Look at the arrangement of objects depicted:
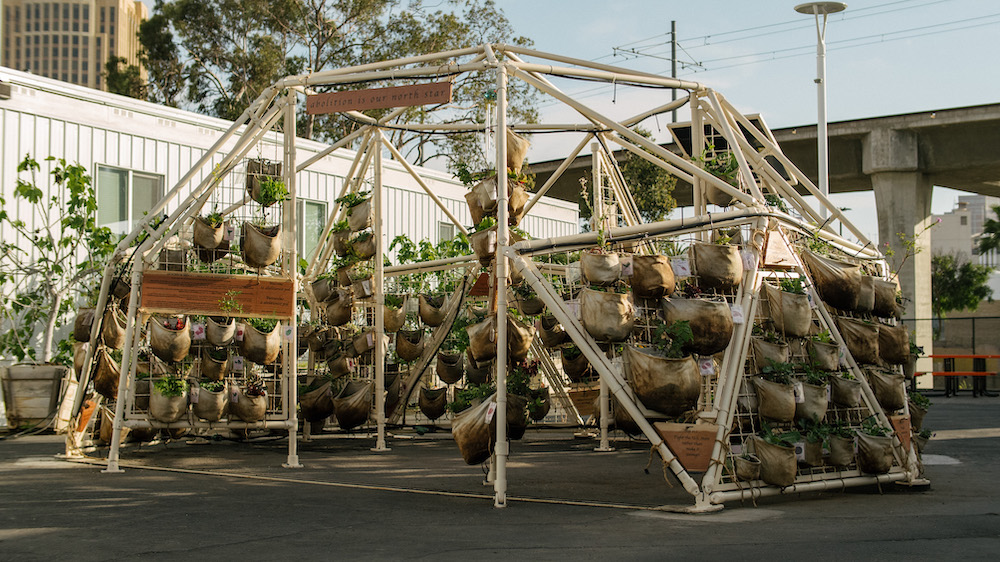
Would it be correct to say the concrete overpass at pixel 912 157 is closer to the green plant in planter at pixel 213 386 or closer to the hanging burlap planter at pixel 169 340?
the green plant in planter at pixel 213 386

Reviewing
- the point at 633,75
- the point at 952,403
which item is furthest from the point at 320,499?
the point at 952,403

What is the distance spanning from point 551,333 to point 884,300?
4.70 meters

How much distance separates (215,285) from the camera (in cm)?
1111

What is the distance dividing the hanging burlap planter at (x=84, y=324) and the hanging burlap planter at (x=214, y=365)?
73.8 inches

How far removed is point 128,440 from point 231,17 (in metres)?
29.2

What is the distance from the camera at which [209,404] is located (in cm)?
1105

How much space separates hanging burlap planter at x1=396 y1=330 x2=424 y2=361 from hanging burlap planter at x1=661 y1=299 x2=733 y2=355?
21.0 ft

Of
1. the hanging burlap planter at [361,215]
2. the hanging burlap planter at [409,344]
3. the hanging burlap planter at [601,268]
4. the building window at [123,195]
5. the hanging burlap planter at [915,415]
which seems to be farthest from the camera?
the building window at [123,195]

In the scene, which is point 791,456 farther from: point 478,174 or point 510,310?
point 478,174

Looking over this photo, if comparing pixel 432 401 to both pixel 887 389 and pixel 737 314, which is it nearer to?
pixel 737 314

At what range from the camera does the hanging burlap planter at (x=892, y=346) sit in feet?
34.0

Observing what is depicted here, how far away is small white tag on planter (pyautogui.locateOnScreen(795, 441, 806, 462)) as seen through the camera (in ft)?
29.0

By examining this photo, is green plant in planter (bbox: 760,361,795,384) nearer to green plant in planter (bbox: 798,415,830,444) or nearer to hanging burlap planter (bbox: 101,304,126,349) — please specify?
green plant in planter (bbox: 798,415,830,444)

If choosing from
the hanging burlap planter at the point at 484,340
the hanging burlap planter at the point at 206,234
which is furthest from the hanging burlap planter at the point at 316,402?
the hanging burlap planter at the point at 484,340
